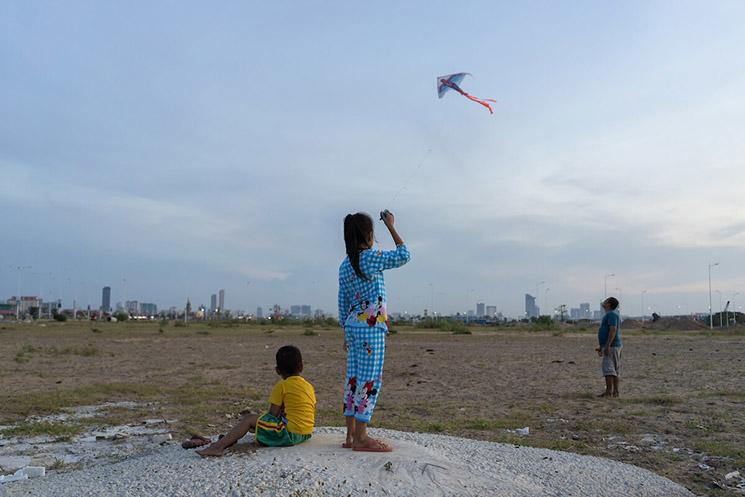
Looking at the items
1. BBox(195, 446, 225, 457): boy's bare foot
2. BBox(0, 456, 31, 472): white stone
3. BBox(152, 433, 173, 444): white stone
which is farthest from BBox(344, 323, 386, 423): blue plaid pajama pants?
BBox(0, 456, 31, 472): white stone

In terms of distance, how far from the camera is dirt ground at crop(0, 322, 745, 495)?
7.35m

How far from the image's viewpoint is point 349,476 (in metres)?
4.43

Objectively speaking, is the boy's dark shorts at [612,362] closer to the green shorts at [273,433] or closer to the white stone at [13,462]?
the green shorts at [273,433]

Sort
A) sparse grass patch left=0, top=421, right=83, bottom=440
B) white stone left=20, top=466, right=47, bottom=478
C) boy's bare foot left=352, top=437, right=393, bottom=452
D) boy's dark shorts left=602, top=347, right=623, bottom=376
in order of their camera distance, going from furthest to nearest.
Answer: boy's dark shorts left=602, top=347, right=623, bottom=376, sparse grass patch left=0, top=421, right=83, bottom=440, white stone left=20, top=466, right=47, bottom=478, boy's bare foot left=352, top=437, right=393, bottom=452

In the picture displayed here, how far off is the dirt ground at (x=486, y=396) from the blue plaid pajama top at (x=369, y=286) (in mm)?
3145

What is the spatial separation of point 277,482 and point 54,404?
7.20 m

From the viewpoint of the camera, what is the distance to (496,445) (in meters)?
6.29

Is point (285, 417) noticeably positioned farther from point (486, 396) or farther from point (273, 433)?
point (486, 396)

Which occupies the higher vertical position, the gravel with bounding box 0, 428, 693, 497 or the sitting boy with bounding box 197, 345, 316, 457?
the sitting boy with bounding box 197, 345, 316, 457

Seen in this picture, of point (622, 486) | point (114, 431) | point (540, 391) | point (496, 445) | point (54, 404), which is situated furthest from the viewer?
point (540, 391)

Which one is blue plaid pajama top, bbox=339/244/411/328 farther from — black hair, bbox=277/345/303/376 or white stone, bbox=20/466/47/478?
white stone, bbox=20/466/47/478

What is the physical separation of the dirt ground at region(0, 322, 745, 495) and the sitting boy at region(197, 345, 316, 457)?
308cm

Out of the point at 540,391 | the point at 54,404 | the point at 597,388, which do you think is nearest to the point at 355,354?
the point at 54,404

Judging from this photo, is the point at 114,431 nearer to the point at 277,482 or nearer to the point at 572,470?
the point at 277,482
